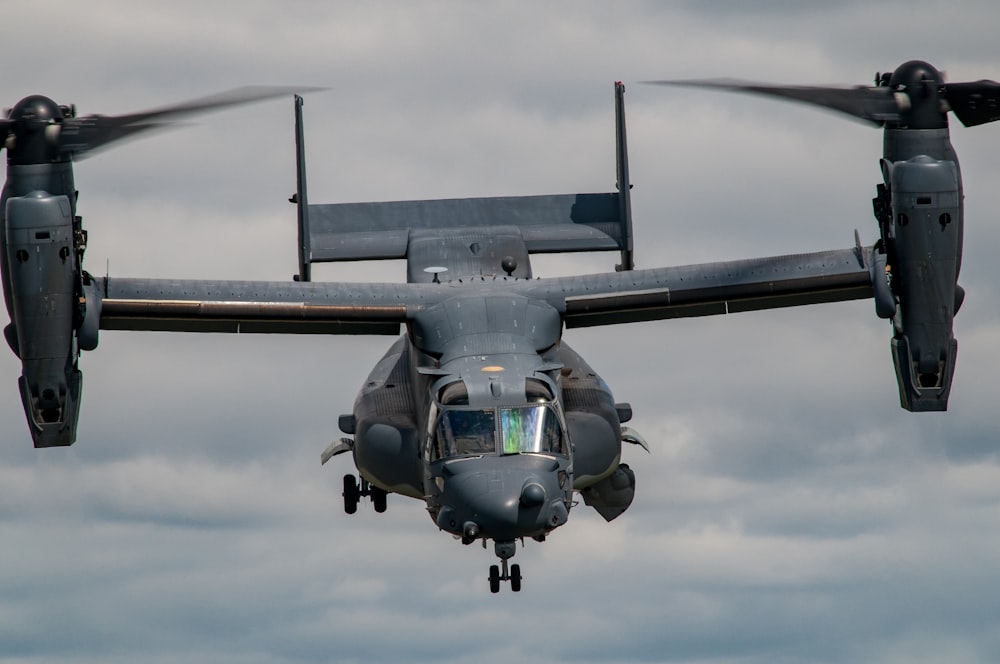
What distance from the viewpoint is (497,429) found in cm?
4272

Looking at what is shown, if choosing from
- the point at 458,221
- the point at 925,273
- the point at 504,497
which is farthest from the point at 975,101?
the point at 458,221

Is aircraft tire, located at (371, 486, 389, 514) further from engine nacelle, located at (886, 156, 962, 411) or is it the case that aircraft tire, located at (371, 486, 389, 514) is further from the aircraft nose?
engine nacelle, located at (886, 156, 962, 411)

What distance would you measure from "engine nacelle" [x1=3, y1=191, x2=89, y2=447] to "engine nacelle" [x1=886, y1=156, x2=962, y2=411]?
14.7 meters

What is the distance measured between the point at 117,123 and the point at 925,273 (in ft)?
48.4

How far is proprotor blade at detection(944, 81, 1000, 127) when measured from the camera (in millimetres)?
45406

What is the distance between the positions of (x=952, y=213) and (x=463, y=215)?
496 inches

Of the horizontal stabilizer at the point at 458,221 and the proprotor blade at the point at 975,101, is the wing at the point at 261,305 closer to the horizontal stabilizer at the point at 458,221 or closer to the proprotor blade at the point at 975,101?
the horizontal stabilizer at the point at 458,221

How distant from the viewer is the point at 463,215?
179 ft

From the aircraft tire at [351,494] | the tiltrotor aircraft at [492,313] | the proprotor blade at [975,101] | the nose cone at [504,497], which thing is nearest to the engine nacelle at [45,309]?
the tiltrotor aircraft at [492,313]

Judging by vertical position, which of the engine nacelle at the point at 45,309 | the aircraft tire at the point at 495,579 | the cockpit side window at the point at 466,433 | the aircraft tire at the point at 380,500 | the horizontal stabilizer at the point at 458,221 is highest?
the horizontal stabilizer at the point at 458,221

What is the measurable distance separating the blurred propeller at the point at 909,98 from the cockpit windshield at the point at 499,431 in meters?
7.08

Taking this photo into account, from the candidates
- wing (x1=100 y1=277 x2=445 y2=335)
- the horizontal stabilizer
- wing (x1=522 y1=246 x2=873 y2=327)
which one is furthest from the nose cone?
the horizontal stabilizer

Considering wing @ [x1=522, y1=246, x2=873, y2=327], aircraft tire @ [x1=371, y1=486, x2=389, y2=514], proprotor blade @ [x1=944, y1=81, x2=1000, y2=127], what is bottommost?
aircraft tire @ [x1=371, y1=486, x2=389, y2=514]

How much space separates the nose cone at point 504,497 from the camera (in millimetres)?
41688
